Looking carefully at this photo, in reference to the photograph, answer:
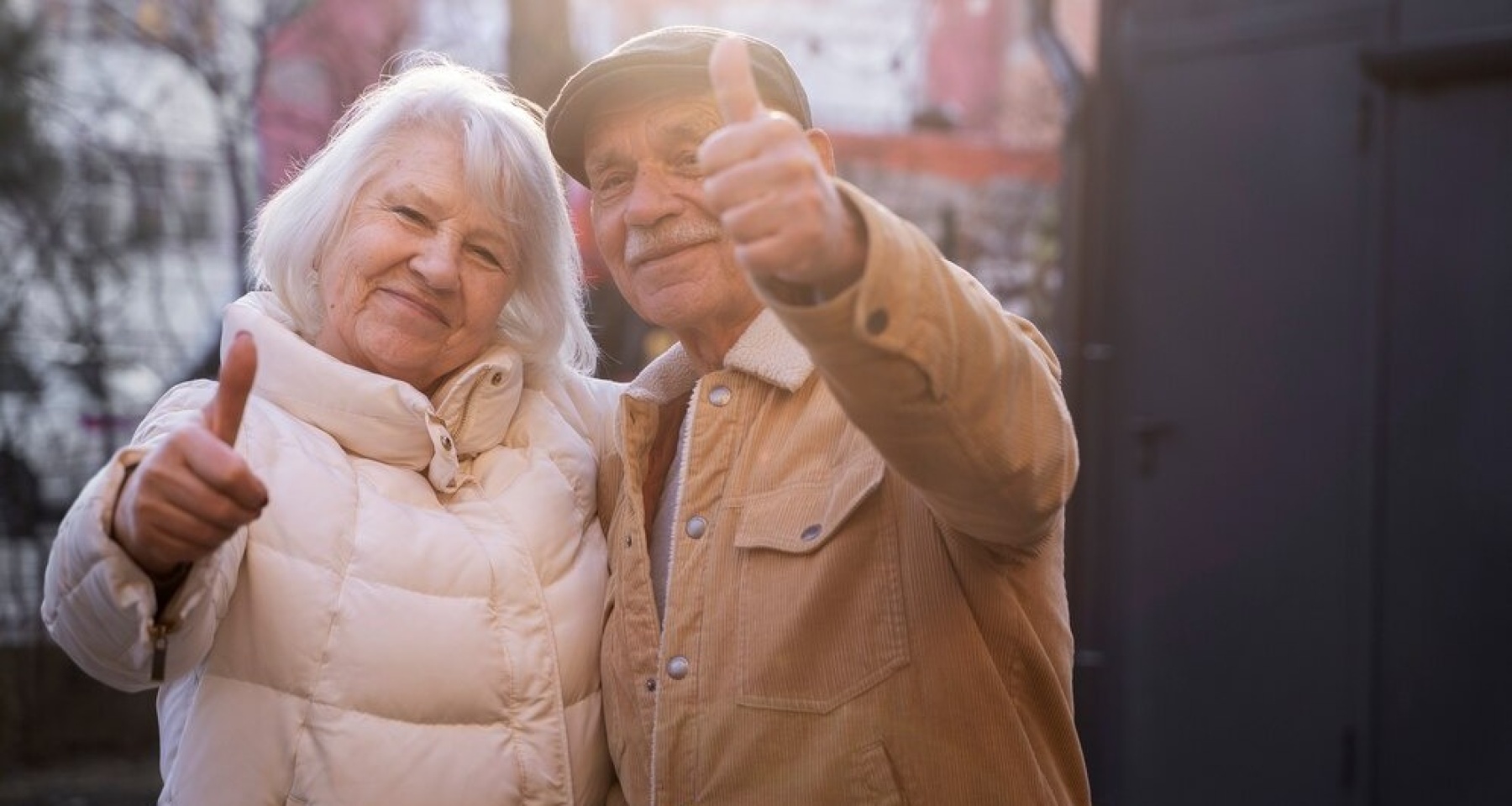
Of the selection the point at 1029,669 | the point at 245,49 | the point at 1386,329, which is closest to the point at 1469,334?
the point at 1386,329

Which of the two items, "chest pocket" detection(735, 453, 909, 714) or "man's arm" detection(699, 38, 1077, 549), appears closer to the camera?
"man's arm" detection(699, 38, 1077, 549)

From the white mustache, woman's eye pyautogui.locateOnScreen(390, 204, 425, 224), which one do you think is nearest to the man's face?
the white mustache

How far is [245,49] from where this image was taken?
7211 mm

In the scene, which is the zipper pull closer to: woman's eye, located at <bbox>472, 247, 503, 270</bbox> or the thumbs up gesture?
the thumbs up gesture

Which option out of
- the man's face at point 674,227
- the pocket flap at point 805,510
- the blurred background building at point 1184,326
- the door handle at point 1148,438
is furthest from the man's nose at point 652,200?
the door handle at point 1148,438

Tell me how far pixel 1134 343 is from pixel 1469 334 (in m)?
1.39

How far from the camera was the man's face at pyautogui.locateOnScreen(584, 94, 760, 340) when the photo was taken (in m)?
2.70

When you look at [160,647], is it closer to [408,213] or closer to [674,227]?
[408,213]

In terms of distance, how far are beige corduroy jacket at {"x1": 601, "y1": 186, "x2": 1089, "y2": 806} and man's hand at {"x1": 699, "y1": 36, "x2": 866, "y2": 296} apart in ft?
0.98

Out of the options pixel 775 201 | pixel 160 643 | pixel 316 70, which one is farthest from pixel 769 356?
pixel 316 70

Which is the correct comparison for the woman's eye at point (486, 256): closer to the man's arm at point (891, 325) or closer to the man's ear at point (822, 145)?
the man's ear at point (822, 145)

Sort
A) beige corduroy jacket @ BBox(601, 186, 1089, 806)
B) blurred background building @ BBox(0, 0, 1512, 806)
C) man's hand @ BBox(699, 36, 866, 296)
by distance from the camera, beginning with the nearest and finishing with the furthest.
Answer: man's hand @ BBox(699, 36, 866, 296)
beige corduroy jacket @ BBox(601, 186, 1089, 806)
blurred background building @ BBox(0, 0, 1512, 806)

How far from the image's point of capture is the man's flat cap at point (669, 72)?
8.85 ft

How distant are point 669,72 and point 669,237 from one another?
0.27 meters
